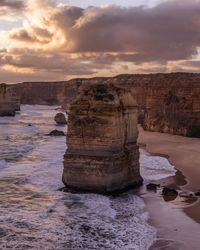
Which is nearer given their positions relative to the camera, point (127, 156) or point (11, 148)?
point (127, 156)

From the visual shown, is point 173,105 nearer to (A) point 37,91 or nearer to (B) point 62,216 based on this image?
(B) point 62,216

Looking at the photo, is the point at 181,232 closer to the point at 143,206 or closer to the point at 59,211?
the point at 143,206

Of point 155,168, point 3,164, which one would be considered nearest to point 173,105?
point 155,168

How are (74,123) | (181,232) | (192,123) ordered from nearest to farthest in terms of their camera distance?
(181,232) → (74,123) → (192,123)

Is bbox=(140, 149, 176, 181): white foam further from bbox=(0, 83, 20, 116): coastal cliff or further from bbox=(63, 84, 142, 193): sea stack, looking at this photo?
bbox=(0, 83, 20, 116): coastal cliff

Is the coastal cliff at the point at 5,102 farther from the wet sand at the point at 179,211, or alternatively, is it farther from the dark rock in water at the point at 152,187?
the dark rock in water at the point at 152,187

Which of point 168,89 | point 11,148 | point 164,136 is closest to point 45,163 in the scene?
point 11,148
